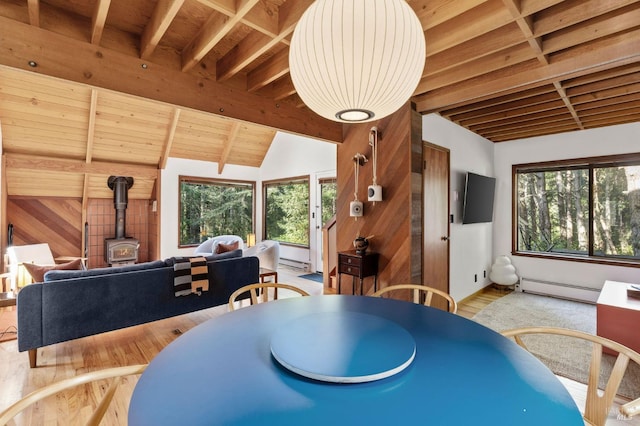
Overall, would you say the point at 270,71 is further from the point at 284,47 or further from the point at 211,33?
the point at 211,33

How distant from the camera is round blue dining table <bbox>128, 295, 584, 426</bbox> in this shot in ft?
2.54

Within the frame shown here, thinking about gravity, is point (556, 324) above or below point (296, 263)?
below

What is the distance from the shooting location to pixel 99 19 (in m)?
2.01

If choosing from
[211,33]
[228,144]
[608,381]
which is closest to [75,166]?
[228,144]

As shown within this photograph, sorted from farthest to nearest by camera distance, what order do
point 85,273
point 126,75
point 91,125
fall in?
point 91,125 < point 85,273 < point 126,75

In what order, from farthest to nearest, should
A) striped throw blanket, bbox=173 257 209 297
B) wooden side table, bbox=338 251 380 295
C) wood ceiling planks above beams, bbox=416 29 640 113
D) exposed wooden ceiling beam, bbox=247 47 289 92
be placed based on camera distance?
1. wooden side table, bbox=338 251 380 295
2. striped throw blanket, bbox=173 257 209 297
3. exposed wooden ceiling beam, bbox=247 47 289 92
4. wood ceiling planks above beams, bbox=416 29 640 113

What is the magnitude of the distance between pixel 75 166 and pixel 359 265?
5.12m

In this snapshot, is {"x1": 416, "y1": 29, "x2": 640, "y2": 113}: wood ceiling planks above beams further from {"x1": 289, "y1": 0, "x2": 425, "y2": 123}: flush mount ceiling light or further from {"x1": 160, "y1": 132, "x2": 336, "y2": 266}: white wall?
{"x1": 160, "y1": 132, "x2": 336, "y2": 266}: white wall

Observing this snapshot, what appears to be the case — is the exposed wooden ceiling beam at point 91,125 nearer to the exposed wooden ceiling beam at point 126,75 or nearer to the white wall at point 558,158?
the exposed wooden ceiling beam at point 126,75

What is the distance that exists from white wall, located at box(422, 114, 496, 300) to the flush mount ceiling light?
261cm

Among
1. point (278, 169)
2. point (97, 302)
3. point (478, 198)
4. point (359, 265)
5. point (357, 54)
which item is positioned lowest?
point (97, 302)

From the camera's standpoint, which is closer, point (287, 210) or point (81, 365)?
point (81, 365)

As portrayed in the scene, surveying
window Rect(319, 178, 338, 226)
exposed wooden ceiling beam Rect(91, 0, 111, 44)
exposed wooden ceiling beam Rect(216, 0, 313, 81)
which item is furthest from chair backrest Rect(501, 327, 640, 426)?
window Rect(319, 178, 338, 226)

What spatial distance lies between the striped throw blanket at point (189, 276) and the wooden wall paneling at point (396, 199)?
176cm
